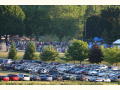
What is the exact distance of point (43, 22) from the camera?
81.7ft

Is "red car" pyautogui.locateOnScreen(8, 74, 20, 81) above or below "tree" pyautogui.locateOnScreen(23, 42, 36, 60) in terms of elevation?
below

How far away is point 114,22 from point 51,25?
2100 mm

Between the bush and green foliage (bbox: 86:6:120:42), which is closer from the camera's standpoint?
the bush

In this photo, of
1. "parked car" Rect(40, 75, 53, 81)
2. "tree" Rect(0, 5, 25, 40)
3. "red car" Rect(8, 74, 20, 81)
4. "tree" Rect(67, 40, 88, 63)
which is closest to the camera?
"red car" Rect(8, 74, 20, 81)

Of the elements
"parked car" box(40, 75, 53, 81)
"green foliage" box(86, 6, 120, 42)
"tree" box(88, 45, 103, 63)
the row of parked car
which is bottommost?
"parked car" box(40, 75, 53, 81)

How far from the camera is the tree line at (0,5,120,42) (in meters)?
24.6

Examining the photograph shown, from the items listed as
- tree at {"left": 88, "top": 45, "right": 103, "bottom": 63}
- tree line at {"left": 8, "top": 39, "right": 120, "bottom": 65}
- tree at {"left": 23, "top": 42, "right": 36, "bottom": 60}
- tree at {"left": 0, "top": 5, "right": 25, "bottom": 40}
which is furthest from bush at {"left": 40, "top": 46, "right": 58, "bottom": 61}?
tree at {"left": 88, "top": 45, "right": 103, "bottom": 63}

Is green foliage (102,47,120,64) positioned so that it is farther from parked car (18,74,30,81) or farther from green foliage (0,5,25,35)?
green foliage (0,5,25,35)

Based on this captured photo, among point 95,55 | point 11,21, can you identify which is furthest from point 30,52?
point 95,55

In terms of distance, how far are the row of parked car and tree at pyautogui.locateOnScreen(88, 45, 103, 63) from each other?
0.17 metres

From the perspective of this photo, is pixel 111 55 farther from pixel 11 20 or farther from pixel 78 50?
pixel 11 20

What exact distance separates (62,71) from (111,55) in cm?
170

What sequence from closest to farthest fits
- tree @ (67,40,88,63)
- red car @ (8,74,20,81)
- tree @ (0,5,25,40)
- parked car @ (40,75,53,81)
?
red car @ (8,74,20,81), parked car @ (40,75,53,81), tree @ (0,5,25,40), tree @ (67,40,88,63)
